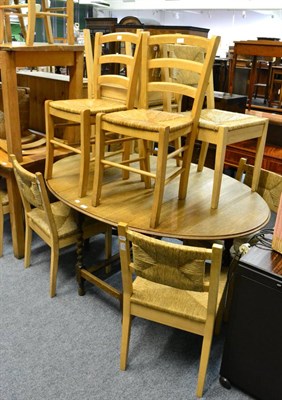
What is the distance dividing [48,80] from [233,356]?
2618 mm

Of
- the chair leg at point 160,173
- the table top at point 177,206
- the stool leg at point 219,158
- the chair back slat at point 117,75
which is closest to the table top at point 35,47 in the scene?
the chair back slat at point 117,75

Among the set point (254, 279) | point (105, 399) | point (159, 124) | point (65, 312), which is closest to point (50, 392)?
point (105, 399)

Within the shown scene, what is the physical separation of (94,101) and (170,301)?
1.41 meters

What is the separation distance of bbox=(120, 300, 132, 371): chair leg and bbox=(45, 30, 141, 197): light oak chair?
76 centimetres

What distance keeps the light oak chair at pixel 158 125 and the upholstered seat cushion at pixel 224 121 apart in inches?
3.1

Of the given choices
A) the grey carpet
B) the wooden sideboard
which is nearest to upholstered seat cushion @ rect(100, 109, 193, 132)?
the grey carpet

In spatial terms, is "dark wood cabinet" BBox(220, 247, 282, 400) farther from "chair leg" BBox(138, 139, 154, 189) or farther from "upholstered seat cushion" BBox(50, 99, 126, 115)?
"upholstered seat cushion" BBox(50, 99, 126, 115)

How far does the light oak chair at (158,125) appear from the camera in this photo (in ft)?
5.73

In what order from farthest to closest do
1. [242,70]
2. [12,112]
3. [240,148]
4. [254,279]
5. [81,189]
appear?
1. [242,70]
2. [240,148]
3. [12,112]
4. [81,189]
5. [254,279]

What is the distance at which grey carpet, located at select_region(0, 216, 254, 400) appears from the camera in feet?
5.49

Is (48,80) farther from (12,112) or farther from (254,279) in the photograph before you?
(254,279)

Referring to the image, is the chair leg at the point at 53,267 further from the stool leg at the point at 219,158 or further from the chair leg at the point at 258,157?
the chair leg at the point at 258,157

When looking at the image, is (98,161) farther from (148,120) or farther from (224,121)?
(224,121)

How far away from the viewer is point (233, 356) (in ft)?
5.25
